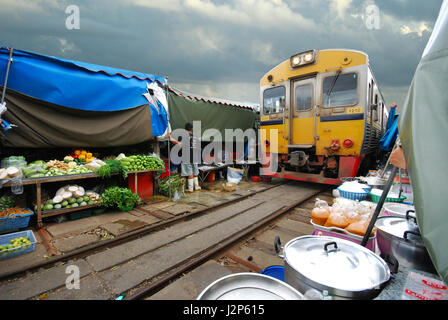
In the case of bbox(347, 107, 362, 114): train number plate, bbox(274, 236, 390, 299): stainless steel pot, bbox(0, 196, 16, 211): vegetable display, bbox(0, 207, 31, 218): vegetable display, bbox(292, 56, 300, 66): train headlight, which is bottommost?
bbox(0, 207, 31, 218): vegetable display

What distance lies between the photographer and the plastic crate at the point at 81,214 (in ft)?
15.1

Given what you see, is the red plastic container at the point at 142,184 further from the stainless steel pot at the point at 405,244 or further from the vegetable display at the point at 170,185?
the stainless steel pot at the point at 405,244

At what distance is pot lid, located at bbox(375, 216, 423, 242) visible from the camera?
1.68m

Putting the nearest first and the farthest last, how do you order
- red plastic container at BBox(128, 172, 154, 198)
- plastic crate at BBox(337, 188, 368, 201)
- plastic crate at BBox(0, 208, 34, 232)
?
plastic crate at BBox(337, 188, 368, 201), plastic crate at BBox(0, 208, 34, 232), red plastic container at BBox(128, 172, 154, 198)

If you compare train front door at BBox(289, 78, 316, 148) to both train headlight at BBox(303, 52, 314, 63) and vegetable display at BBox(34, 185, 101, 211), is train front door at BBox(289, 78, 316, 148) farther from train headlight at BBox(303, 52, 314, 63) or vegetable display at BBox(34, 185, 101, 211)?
vegetable display at BBox(34, 185, 101, 211)

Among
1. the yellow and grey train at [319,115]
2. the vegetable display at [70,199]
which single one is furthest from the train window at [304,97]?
the vegetable display at [70,199]

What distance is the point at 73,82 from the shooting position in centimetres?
486

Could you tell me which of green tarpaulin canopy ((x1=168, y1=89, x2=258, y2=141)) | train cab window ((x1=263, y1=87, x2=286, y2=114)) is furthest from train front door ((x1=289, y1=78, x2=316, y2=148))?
green tarpaulin canopy ((x1=168, y1=89, x2=258, y2=141))

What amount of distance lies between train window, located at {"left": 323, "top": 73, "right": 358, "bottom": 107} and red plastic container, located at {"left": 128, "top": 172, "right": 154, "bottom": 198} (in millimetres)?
6148

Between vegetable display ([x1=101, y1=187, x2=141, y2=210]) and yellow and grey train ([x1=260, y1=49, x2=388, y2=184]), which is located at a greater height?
yellow and grey train ([x1=260, y1=49, x2=388, y2=184])

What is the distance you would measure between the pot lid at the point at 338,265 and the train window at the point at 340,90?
623 cm

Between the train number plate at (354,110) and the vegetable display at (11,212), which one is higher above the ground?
the train number plate at (354,110)
